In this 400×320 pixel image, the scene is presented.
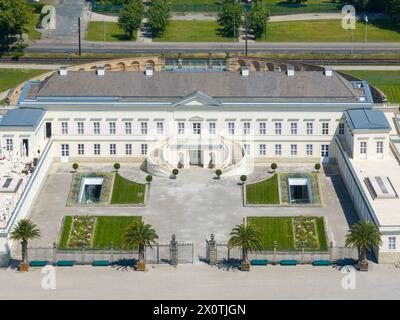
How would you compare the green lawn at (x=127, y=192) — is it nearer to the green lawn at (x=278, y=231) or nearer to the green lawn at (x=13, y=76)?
the green lawn at (x=278, y=231)

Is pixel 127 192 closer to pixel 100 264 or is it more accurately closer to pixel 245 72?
pixel 100 264

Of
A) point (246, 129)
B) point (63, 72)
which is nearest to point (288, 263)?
point (246, 129)

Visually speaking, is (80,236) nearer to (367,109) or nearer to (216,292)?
(216,292)

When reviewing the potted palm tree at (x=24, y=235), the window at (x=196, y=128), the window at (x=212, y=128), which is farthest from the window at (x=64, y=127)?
the potted palm tree at (x=24, y=235)

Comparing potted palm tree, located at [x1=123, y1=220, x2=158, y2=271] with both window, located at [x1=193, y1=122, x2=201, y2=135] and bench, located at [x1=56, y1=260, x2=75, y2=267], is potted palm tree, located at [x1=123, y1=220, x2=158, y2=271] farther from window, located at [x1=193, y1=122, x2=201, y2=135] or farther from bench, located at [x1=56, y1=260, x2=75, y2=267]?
window, located at [x1=193, y1=122, x2=201, y2=135]

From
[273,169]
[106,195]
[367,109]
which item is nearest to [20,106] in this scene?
[106,195]

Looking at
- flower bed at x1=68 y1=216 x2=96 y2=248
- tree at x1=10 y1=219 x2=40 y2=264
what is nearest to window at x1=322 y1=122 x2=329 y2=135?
flower bed at x1=68 y1=216 x2=96 y2=248

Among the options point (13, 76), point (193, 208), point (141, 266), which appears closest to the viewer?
point (141, 266)
